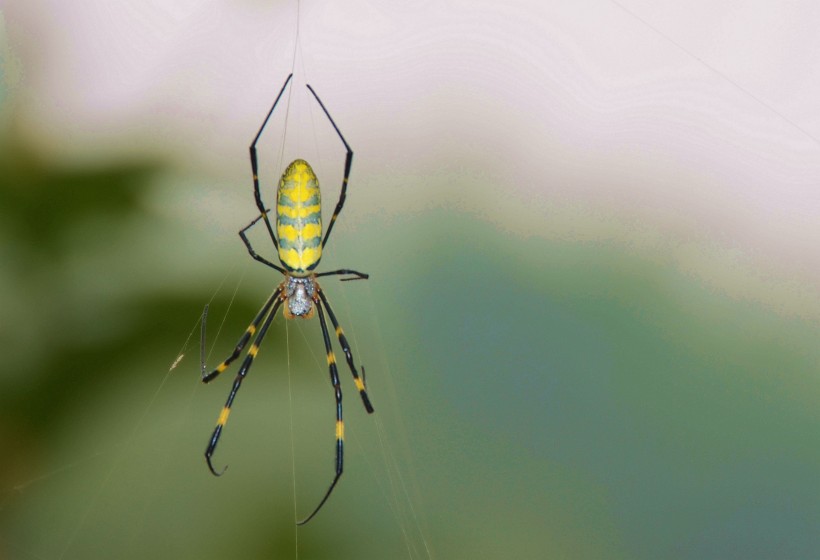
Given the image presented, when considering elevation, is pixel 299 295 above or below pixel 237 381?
above

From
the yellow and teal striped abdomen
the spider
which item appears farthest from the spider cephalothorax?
the yellow and teal striped abdomen

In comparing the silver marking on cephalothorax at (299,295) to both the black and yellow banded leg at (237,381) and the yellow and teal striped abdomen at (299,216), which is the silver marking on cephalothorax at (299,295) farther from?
the yellow and teal striped abdomen at (299,216)

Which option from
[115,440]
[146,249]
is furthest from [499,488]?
[146,249]

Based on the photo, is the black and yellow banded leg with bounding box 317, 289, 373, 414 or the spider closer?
the spider

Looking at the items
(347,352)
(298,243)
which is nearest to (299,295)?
(347,352)

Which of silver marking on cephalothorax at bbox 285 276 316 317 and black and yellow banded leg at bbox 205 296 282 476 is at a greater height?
silver marking on cephalothorax at bbox 285 276 316 317

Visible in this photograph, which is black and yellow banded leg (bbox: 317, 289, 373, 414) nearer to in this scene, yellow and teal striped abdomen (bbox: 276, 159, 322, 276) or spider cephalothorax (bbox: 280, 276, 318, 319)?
spider cephalothorax (bbox: 280, 276, 318, 319)

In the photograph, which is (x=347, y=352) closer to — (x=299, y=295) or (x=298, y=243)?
(x=299, y=295)

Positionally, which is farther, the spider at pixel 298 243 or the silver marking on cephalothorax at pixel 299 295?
the silver marking on cephalothorax at pixel 299 295

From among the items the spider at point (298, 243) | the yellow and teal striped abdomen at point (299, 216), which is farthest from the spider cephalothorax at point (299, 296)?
the yellow and teal striped abdomen at point (299, 216)
